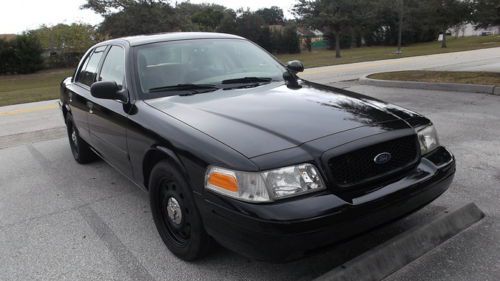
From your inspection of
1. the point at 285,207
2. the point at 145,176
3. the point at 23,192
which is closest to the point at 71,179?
the point at 23,192

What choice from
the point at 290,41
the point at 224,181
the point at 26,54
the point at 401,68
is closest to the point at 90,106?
the point at 224,181

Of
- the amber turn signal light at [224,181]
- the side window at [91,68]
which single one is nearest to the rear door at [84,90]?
the side window at [91,68]

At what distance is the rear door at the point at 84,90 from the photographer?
4926 mm

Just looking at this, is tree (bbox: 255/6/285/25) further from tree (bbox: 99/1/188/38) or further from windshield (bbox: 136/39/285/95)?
windshield (bbox: 136/39/285/95)

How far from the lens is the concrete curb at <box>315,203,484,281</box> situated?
2635mm

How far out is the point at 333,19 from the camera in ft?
126

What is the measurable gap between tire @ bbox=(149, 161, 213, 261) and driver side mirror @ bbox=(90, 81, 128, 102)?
2.94 feet

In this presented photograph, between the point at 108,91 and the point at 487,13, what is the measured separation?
10676 millimetres

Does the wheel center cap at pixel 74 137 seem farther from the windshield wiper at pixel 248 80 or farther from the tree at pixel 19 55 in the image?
the tree at pixel 19 55

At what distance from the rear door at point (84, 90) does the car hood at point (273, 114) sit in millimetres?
1670

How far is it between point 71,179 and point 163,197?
2506 millimetres

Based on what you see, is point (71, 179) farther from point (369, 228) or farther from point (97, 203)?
Result: point (369, 228)

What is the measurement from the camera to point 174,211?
3105 mm

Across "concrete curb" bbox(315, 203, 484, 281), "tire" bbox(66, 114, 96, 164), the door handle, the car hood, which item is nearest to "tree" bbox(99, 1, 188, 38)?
"tire" bbox(66, 114, 96, 164)
